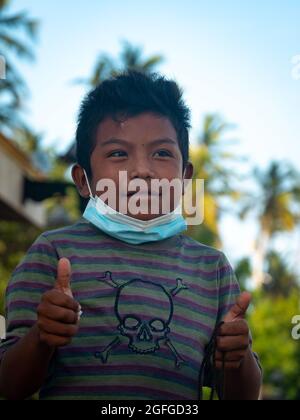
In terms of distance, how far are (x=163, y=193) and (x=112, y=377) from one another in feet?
1.56

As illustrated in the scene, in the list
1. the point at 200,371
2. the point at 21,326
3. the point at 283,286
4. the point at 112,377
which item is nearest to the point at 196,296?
the point at 200,371

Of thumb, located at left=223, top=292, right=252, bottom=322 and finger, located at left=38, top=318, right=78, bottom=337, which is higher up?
thumb, located at left=223, top=292, right=252, bottom=322

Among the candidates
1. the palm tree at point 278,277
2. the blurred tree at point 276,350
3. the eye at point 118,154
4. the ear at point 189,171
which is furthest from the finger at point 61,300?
the palm tree at point 278,277

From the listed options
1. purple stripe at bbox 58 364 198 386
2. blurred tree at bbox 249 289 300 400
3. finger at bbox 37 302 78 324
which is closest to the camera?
finger at bbox 37 302 78 324

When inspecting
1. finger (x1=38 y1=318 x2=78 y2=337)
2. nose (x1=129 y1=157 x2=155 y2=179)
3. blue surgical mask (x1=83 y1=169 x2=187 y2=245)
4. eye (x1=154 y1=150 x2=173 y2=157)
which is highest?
eye (x1=154 y1=150 x2=173 y2=157)

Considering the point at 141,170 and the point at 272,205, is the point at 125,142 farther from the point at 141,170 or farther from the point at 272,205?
the point at 272,205

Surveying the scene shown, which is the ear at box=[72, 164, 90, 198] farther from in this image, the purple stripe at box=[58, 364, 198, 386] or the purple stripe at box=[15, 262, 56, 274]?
the purple stripe at box=[58, 364, 198, 386]

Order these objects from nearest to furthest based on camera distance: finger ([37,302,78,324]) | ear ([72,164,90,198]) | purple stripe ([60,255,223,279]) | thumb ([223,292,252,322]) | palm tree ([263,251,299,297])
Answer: finger ([37,302,78,324])
thumb ([223,292,252,322])
purple stripe ([60,255,223,279])
ear ([72,164,90,198])
palm tree ([263,251,299,297])

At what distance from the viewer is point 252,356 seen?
165 cm

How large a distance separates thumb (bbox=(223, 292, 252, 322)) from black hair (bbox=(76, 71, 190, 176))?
0.59 m

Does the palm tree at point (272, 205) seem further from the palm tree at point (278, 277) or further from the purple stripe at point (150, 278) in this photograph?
the purple stripe at point (150, 278)

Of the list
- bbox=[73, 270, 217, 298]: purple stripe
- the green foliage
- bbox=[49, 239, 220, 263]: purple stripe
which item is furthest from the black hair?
the green foliage

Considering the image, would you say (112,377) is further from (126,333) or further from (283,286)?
(283,286)

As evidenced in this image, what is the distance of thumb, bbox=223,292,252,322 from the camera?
1436 mm
